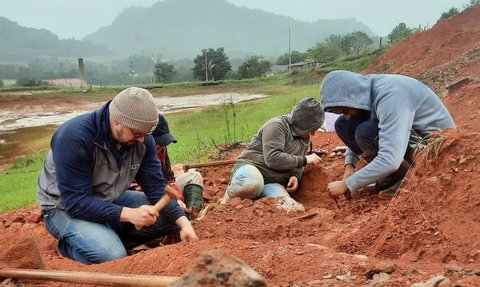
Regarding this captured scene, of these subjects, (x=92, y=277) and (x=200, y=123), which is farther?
(x=200, y=123)

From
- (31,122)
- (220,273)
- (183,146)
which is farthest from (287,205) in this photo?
(31,122)

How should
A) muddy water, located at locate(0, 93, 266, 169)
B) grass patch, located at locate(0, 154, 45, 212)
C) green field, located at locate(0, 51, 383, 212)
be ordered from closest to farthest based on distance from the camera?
grass patch, located at locate(0, 154, 45, 212) < green field, located at locate(0, 51, 383, 212) < muddy water, located at locate(0, 93, 266, 169)

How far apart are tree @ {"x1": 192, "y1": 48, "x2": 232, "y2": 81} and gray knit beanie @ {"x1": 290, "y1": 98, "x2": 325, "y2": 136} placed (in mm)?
44206

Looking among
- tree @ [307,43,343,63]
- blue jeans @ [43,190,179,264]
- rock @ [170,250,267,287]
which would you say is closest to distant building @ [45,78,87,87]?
tree @ [307,43,343,63]

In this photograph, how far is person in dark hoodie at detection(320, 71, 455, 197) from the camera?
122 inches

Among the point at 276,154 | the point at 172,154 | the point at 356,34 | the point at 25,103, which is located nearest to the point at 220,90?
the point at 25,103

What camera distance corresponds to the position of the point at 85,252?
308cm

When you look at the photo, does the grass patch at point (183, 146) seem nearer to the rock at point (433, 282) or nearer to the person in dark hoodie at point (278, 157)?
the person in dark hoodie at point (278, 157)

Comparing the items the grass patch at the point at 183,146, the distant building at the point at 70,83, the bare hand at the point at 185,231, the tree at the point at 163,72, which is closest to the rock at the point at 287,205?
the bare hand at the point at 185,231

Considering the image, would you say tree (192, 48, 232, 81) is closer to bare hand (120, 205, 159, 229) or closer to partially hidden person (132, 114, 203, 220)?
partially hidden person (132, 114, 203, 220)

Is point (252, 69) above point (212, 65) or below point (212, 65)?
below

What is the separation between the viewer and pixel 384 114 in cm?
315

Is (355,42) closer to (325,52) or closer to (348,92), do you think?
(325,52)

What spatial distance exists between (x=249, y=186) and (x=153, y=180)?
38.4 inches
